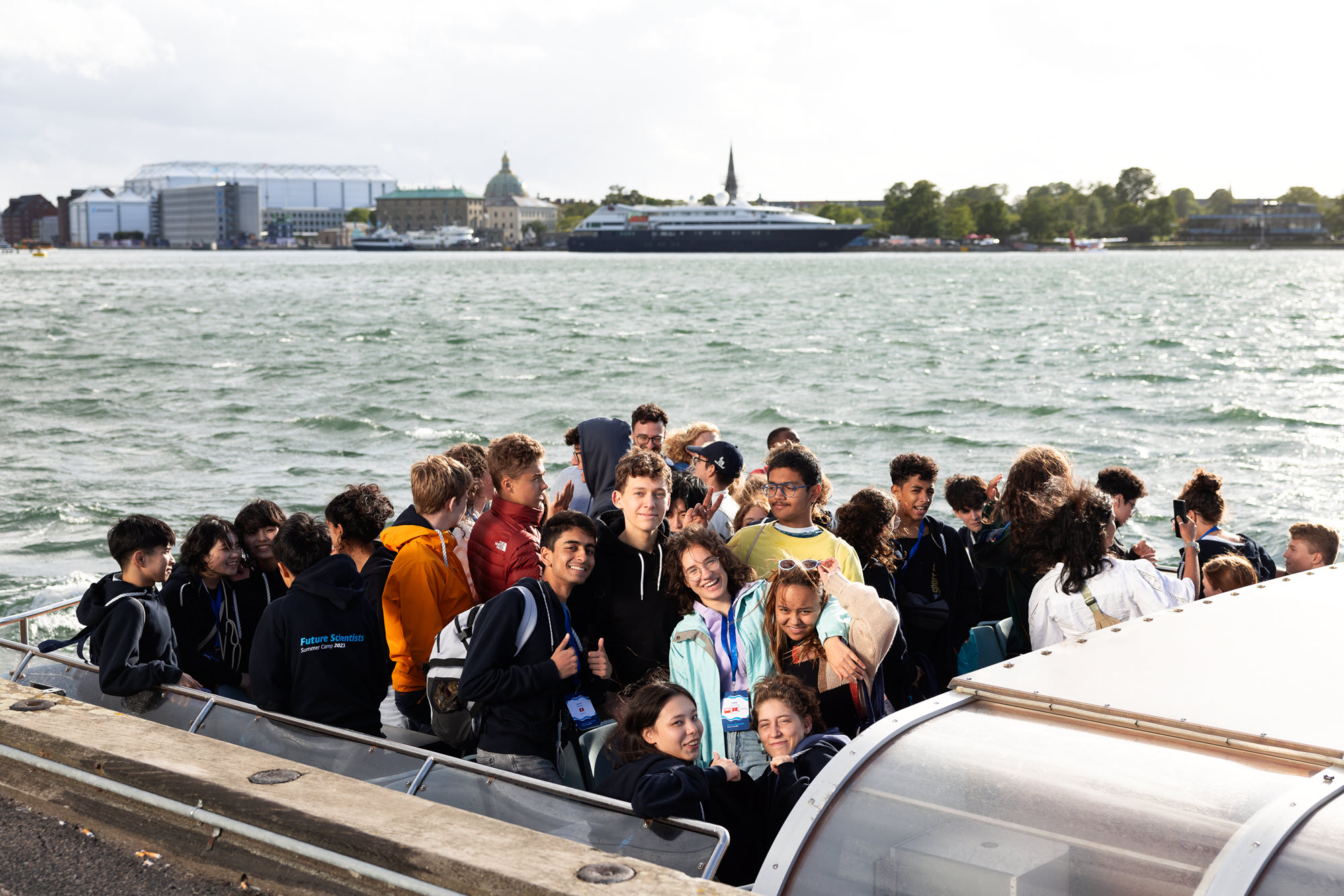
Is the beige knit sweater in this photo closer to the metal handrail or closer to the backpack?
the metal handrail

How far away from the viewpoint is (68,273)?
103 metres

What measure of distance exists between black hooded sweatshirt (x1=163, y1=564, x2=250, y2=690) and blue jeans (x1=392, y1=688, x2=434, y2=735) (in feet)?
2.84

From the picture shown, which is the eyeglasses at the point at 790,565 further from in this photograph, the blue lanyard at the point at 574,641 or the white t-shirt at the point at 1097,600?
the white t-shirt at the point at 1097,600

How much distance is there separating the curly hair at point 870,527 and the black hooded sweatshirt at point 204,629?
8.76 feet

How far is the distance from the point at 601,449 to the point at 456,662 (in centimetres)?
243

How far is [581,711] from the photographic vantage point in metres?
4.51

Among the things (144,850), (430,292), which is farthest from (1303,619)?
(430,292)

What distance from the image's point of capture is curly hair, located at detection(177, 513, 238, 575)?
526 cm

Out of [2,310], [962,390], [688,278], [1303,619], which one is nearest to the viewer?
[1303,619]

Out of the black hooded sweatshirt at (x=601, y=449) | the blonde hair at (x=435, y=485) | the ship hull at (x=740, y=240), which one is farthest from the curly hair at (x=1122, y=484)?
the ship hull at (x=740, y=240)

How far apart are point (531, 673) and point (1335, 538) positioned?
167 inches

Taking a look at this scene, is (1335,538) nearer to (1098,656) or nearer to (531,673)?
(1098,656)

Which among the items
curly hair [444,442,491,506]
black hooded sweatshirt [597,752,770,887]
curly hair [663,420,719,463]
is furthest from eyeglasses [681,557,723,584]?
curly hair [663,420,719,463]

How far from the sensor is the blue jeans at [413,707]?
523 cm
